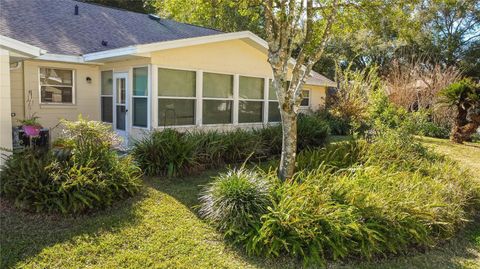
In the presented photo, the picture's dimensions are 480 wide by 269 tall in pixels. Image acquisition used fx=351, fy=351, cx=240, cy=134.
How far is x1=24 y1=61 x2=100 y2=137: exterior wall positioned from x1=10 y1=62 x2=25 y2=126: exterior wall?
10cm

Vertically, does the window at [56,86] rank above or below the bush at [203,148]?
above

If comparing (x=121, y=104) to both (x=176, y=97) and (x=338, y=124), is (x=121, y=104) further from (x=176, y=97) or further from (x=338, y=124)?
(x=338, y=124)

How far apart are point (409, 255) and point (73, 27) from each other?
11.0 m

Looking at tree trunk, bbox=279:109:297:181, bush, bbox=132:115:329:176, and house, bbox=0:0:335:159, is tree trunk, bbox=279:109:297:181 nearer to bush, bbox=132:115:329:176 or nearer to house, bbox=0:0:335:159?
bush, bbox=132:115:329:176

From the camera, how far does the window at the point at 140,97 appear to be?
927cm

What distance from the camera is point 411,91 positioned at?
709 inches

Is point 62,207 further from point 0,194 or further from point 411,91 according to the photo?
point 411,91

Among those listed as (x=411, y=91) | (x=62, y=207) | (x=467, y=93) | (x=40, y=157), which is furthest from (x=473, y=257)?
(x=411, y=91)

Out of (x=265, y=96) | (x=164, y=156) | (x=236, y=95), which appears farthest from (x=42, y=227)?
(x=265, y=96)

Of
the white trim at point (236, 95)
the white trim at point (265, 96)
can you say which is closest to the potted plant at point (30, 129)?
the white trim at point (236, 95)

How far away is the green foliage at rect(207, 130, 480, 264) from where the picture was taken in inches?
177

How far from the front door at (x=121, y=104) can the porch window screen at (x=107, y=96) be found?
0.89 feet

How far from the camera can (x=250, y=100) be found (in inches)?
471

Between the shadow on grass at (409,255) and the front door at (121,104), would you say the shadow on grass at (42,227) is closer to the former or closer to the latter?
the shadow on grass at (409,255)
